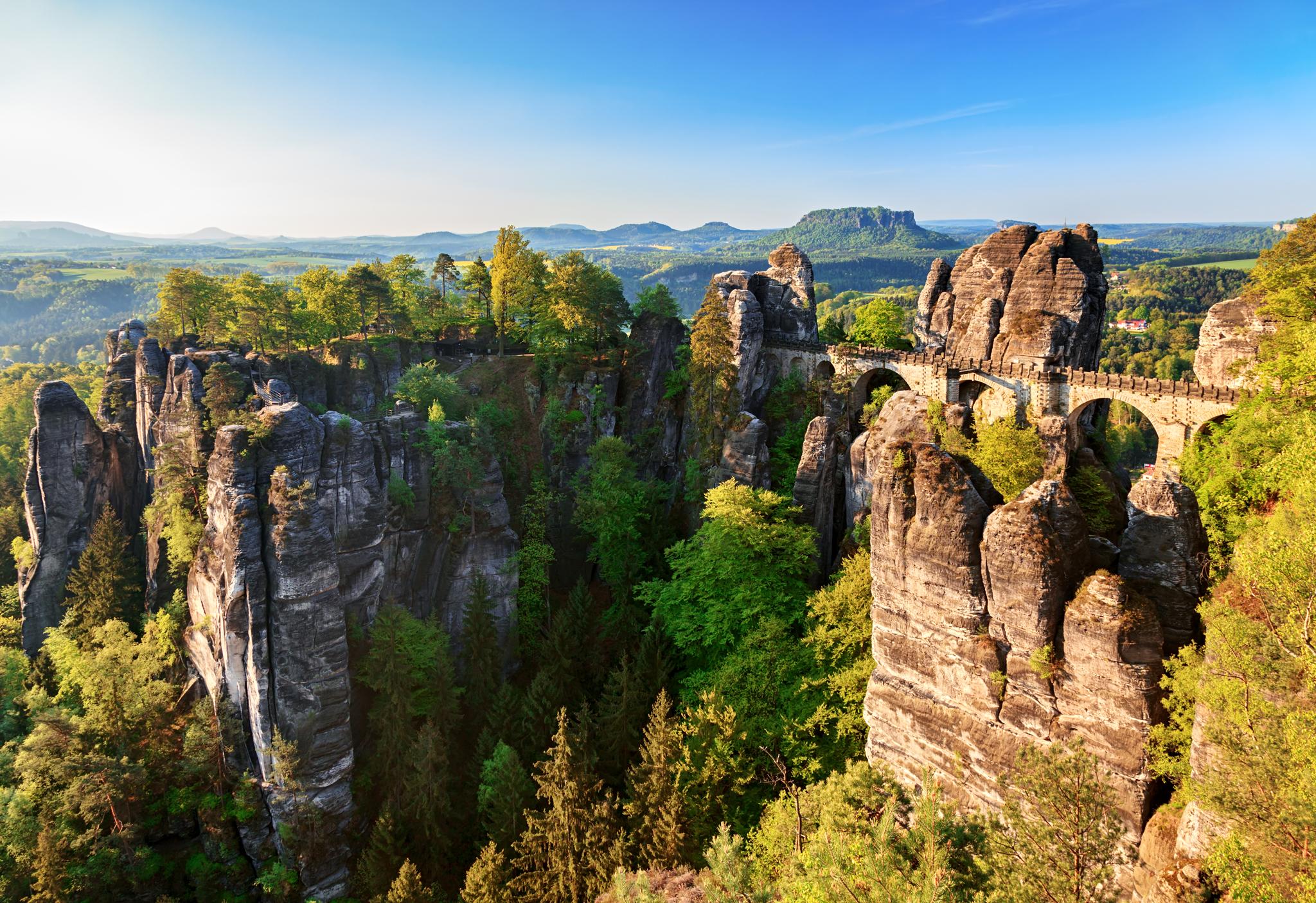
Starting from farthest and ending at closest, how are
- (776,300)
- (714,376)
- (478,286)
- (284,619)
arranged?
1. (478,286)
2. (776,300)
3. (714,376)
4. (284,619)

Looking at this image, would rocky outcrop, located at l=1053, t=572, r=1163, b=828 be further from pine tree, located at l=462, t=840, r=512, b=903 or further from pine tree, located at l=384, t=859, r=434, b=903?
pine tree, located at l=384, t=859, r=434, b=903

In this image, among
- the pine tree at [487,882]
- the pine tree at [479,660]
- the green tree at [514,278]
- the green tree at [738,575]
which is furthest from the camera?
the green tree at [514,278]

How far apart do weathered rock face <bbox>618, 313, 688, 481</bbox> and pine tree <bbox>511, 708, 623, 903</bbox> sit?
87.1 feet

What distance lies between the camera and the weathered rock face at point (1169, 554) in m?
18.3

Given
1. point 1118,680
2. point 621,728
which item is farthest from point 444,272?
point 1118,680

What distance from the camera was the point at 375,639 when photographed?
32.9 meters

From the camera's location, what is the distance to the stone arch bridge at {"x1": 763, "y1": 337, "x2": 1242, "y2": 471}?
3669 cm

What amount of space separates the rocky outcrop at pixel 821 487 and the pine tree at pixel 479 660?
18.3 m

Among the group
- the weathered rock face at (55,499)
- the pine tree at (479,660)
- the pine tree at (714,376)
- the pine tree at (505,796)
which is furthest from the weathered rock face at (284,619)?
the pine tree at (714,376)

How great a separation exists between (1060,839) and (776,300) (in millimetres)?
43639

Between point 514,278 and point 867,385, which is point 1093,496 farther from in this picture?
point 514,278

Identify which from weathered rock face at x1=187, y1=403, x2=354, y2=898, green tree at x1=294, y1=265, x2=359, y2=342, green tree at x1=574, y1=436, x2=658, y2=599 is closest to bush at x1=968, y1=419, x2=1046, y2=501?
green tree at x1=574, y1=436, x2=658, y2=599

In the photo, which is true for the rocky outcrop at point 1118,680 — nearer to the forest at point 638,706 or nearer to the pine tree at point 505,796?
the forest at point 638,706

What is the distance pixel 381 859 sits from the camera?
28.3 metres
